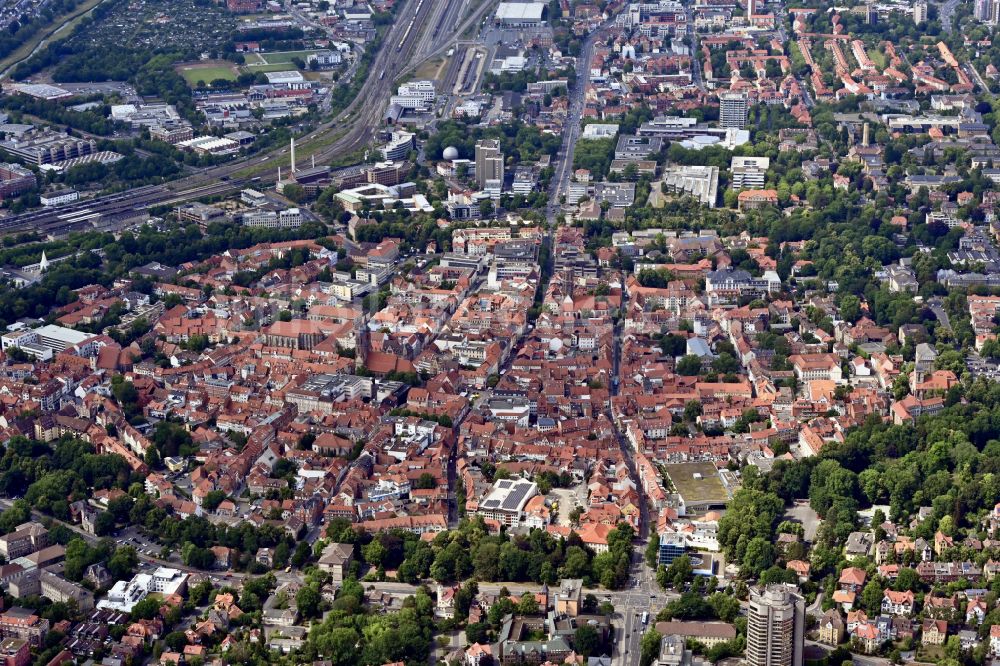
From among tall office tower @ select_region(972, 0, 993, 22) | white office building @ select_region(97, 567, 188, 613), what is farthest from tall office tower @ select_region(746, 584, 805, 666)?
tall office tower @ select_region(972, 0, 993, 22)

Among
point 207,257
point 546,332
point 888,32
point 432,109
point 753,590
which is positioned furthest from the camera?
point 888,32

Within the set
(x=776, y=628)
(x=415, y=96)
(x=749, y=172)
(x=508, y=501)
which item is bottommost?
(x=415, y=96)

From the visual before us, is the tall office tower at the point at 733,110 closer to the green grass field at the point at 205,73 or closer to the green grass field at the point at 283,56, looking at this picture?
the green grass field at the point at 283,56

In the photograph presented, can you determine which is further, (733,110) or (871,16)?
(871,16)

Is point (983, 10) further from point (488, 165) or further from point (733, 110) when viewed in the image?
point (488, 165)

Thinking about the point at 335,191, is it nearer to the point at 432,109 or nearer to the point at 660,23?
the point at 432,109

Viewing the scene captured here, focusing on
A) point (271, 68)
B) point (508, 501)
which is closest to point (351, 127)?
point (271, 68)

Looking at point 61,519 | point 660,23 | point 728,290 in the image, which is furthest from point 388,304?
point 660,23
